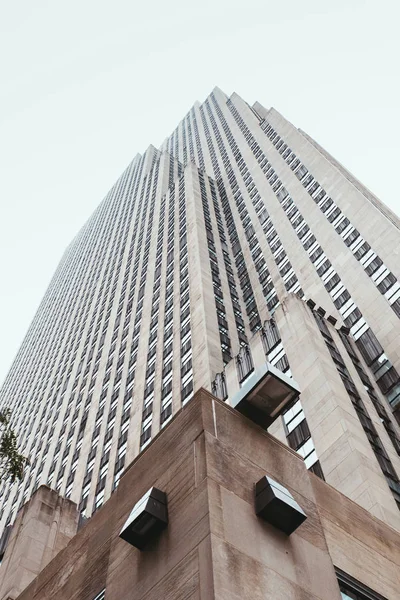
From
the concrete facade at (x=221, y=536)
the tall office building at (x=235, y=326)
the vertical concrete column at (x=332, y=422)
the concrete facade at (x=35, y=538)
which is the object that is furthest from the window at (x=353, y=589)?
the tall office building at (x=235, y=326)

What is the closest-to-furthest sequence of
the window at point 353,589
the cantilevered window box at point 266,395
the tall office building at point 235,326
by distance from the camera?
the window at point 353,589, the cantilevered window box at point 266,395, the tall office building at point 235,326

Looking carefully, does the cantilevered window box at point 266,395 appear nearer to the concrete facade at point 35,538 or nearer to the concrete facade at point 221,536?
the concrete facade at point 221,536

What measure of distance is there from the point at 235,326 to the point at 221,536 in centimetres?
4644

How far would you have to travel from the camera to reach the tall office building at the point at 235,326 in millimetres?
35375

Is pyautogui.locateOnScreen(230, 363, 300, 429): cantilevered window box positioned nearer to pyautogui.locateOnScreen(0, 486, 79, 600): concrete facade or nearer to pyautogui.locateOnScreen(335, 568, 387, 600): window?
pyautogui.locateOnScreen(335, 568, 387, 600): window

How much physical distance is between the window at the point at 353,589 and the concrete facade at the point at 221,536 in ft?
0.49

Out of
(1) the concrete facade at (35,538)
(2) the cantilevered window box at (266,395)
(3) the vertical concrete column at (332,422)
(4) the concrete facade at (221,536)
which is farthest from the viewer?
(3) the vertical concrete column at (332,422)

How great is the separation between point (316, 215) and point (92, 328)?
114 feet

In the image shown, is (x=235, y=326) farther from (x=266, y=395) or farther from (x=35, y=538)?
(x=266, y=395)

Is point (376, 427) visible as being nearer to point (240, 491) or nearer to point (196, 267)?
point (240, 491)

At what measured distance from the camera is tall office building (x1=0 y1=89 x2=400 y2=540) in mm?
35375

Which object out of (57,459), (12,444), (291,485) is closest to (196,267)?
(57,459)

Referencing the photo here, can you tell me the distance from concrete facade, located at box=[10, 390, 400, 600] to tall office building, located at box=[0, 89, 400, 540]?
1384 centimetres

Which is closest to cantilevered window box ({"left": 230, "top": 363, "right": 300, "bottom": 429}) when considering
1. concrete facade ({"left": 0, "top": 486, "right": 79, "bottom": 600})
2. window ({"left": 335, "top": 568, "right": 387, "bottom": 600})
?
window ({"left": 335, "top": 568, "right": 387, "bottom": 600})
